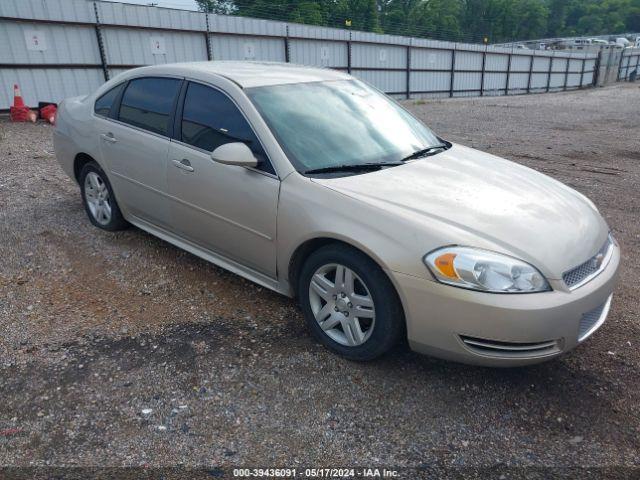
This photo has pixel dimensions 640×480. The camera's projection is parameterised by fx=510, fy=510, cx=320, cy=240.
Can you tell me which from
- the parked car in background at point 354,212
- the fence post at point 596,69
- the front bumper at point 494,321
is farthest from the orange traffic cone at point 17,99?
the fence post at point 596,69

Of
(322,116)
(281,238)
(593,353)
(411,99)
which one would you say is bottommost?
(411,99)

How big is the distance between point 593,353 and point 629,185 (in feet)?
16.4

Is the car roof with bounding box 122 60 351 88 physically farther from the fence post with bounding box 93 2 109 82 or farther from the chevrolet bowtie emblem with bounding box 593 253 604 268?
the fence post with bounding box 93 2 109 82

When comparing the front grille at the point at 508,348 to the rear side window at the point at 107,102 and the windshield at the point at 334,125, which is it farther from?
the rear side window at the point at 107,102

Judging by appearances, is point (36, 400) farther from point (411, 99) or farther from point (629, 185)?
point (411, 99)

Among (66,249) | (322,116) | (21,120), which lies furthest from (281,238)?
(21,120)

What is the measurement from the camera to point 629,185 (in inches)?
280

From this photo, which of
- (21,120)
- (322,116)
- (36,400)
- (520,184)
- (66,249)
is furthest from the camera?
(21,120)

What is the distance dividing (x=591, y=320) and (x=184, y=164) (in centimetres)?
280

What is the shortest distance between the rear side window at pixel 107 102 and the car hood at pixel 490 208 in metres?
2.52

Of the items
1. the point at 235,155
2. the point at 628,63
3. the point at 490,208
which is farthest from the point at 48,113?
the point at 628,63

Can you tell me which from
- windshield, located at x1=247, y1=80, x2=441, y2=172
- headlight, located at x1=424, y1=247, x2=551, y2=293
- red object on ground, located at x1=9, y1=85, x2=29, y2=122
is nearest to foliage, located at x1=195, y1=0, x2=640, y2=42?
red object on ground, located at x1=9, y1=85, x2=29, y2=122

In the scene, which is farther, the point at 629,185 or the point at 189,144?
the point at 629,185

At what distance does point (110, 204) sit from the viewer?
470 centimetres
